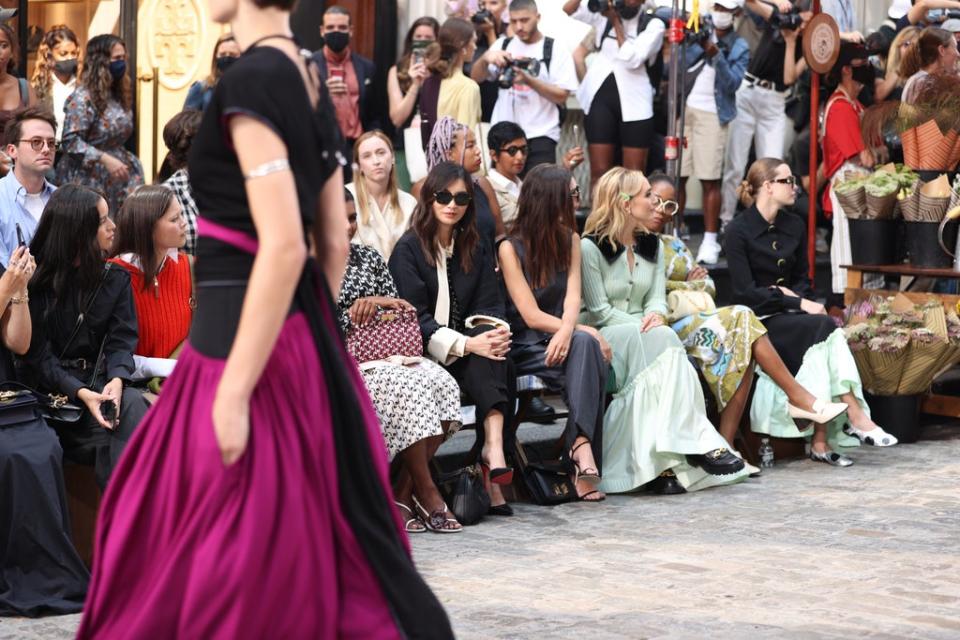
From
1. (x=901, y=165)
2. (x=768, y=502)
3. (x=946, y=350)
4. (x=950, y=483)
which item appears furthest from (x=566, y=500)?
(x=901, y=165)

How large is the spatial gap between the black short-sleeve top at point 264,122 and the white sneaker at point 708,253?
8606 mm

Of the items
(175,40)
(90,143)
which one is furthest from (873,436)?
(175,40)

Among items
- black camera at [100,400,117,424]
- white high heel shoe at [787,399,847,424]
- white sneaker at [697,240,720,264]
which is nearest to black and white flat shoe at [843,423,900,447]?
white high heel shoe at [787,399,847,424]

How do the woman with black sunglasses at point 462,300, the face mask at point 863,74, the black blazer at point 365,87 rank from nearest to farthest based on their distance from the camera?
the woman with black sunglasses at point 462,300
the black blazer at point 365,87
the face mask at point 863,74

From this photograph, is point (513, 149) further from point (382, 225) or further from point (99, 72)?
point (99, 72)

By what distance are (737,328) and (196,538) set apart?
5.65 m

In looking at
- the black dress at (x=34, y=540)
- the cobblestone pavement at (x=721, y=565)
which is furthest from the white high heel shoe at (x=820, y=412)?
the black dress at (x=34, y=540)

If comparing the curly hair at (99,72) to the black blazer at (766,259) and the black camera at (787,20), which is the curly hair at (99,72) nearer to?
the black blazer at (766,259)

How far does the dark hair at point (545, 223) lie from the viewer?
26.1 ft

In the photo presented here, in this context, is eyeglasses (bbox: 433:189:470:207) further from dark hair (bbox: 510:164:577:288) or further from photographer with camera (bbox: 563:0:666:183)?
photographer with camera (bbox: 563:0:666:183)

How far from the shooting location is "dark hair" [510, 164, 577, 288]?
26.1ft

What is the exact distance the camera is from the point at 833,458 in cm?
874

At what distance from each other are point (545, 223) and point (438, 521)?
1.74 meters

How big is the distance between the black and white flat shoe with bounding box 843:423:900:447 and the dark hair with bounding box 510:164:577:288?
7.32ft
